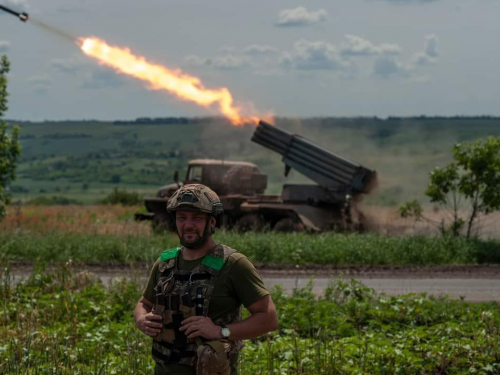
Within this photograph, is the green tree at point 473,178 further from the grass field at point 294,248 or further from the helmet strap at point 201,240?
the helmet strap at point 201,240

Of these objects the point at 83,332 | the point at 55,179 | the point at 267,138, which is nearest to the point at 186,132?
the point at 55,179

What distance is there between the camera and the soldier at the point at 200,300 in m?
5.46

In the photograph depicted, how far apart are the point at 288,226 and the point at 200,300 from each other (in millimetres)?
20307

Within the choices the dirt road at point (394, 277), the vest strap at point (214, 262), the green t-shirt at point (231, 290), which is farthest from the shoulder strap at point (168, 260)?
the dirt road at point (394, 277)

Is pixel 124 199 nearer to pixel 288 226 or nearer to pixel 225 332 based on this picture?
pixel 288 226

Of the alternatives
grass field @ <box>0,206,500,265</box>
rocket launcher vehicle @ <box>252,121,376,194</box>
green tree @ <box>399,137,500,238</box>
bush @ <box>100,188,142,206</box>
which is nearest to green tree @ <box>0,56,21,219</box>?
grass field @ <box>0,206,500,265</box>

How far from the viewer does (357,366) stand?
370 inches

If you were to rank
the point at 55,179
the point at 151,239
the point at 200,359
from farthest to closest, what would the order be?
the point at 55,179, the point at 151,239, the point at 200,359

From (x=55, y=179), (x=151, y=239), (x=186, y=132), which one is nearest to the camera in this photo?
(x=151, y=239)

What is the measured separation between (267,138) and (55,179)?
408 feet

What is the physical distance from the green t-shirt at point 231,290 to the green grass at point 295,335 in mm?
2149

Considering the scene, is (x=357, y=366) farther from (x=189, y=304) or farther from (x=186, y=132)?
(x=186, y=132)

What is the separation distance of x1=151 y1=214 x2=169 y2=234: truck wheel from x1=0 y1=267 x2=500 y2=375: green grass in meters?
11.0

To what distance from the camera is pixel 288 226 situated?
25.7m
